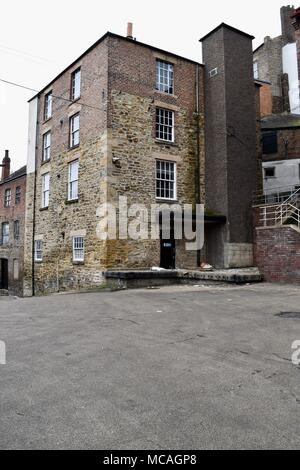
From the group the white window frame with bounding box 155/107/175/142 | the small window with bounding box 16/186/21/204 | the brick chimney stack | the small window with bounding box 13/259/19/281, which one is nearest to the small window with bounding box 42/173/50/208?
the small window with bounding box 16/186/21/204

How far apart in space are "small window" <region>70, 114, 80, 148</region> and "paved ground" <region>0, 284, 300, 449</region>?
13756 mm

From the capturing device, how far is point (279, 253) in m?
14.0

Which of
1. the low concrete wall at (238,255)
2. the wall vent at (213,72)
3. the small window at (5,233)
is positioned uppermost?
the wall vent at (213,72)

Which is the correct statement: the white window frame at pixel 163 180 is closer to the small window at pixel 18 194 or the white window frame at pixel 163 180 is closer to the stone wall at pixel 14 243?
the stone wall at pixel 14 243

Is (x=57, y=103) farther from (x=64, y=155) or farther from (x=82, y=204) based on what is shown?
(x=82, y=204)

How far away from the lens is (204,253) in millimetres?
19609

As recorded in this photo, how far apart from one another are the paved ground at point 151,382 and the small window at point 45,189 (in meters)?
15.2

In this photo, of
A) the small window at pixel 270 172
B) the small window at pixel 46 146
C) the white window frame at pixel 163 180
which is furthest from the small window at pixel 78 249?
the small window at pixel 270 172

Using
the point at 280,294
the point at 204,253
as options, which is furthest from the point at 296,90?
the point at 280,294

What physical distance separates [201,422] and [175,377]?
118 centimetres

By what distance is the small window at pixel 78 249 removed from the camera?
1850 cm

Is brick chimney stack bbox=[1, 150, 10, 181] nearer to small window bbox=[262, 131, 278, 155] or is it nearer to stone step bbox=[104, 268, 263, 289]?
stone step bbox=[104, 268, 263, 289]

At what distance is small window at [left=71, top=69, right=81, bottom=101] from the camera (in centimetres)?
1997
